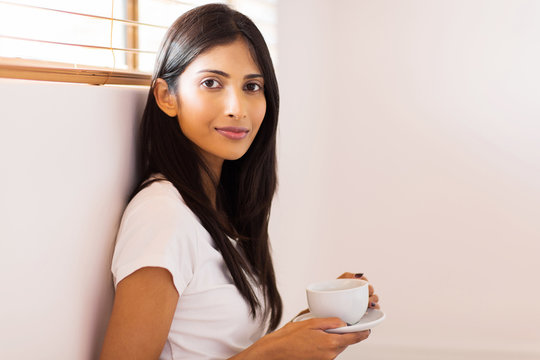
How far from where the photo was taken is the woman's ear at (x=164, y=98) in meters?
1.14

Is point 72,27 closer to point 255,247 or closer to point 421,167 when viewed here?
point 255,247

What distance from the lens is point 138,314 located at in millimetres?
901

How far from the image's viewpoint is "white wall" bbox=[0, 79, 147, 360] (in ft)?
2.34

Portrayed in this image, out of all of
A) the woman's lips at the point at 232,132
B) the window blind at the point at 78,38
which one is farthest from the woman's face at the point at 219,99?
the window blind at the point at 78,38

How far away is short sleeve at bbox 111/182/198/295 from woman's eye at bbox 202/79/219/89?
0.75ft

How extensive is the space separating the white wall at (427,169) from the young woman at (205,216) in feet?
3.40

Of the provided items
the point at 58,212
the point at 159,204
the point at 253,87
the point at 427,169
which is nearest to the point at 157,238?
the point at 159,204

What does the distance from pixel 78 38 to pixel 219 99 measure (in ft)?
0.96

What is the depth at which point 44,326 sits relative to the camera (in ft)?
2.58

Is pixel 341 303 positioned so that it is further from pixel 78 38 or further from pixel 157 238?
pixel 78 38

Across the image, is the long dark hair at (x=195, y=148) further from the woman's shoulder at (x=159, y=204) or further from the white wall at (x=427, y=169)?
the white wall at (x=427, y=169)

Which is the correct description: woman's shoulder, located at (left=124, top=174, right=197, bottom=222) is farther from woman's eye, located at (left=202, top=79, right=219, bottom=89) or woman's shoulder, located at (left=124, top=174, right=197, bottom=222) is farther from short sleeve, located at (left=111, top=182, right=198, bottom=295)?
woman's eye, located at (left=202, top=79, right=219, bottom=89)

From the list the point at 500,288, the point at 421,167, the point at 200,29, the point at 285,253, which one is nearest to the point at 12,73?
the point at 200,29

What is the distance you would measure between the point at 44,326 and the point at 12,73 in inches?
13.1
